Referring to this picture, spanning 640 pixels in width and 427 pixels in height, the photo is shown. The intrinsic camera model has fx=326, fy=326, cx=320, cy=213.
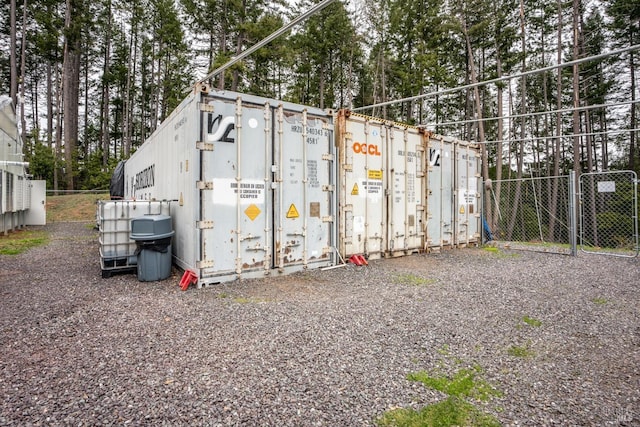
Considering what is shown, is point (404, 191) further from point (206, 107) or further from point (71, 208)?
point (71, 208)

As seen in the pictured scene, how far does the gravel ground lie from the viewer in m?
2.19

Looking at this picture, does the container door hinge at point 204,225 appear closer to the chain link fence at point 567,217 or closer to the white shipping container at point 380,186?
the white shipping container at point 380,186

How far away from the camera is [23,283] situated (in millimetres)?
5508

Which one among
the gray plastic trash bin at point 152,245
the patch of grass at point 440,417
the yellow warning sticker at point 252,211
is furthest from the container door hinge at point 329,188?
the patch of grass at point 440,417

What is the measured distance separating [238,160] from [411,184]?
4626mm

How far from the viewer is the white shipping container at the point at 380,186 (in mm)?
7055

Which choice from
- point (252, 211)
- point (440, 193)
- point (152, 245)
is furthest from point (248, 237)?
point (440, 193)

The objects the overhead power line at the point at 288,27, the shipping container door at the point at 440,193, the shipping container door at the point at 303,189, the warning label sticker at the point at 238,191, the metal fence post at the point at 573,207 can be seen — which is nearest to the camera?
the overhead power line at the point at 288,27

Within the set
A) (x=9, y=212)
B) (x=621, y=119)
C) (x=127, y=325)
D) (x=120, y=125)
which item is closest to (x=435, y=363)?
(x=127, y=325)

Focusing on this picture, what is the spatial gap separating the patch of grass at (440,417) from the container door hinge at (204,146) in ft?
14.9

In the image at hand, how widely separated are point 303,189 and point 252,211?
44.5 inches

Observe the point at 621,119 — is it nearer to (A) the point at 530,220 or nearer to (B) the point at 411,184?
(A) the point at 530,220

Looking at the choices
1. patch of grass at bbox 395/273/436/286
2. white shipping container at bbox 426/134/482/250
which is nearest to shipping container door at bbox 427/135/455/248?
white shipping container at bbox 426/134/482/250

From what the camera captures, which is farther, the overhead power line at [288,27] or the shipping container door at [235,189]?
the shipping container door at [235,189]
